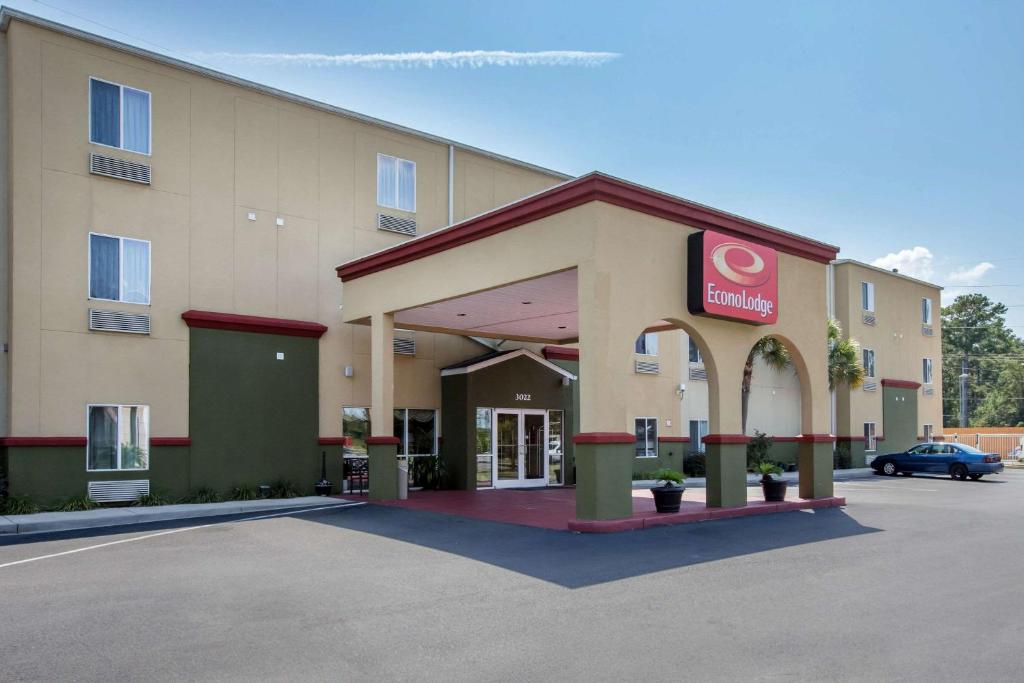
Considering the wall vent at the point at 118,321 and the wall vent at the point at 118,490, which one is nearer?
the wall vent at the point at 118,490

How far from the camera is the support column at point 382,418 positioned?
18.8 m

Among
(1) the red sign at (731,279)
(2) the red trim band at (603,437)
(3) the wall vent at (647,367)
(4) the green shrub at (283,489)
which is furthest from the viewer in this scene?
(3) the wall vent at (647,367)

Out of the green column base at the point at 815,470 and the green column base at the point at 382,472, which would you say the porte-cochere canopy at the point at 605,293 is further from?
the green column base at the point at 382,472

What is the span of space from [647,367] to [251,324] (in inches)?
515

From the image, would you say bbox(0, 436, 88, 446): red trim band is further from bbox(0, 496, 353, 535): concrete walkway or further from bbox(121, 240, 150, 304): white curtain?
bbox(121, 240, 150, 304): white curtain

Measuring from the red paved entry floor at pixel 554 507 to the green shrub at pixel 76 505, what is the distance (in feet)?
18.8

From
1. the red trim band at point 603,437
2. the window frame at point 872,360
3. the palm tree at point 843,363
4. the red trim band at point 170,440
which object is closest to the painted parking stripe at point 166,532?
the red trim band at point 170,440

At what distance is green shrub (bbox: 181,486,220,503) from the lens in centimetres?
1806

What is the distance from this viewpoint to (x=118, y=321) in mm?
17562

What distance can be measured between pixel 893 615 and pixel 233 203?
16144 millimetres

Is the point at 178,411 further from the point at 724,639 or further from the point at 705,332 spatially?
the point at 724,639

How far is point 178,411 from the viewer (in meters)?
18.2

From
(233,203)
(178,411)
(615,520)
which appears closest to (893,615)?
(615,520)

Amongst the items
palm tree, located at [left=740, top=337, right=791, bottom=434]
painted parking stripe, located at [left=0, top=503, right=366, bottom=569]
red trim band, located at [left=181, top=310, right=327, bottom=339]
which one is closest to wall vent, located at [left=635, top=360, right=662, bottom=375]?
palm tree, located at [left=740, top=337, right=791, bottom=434]
